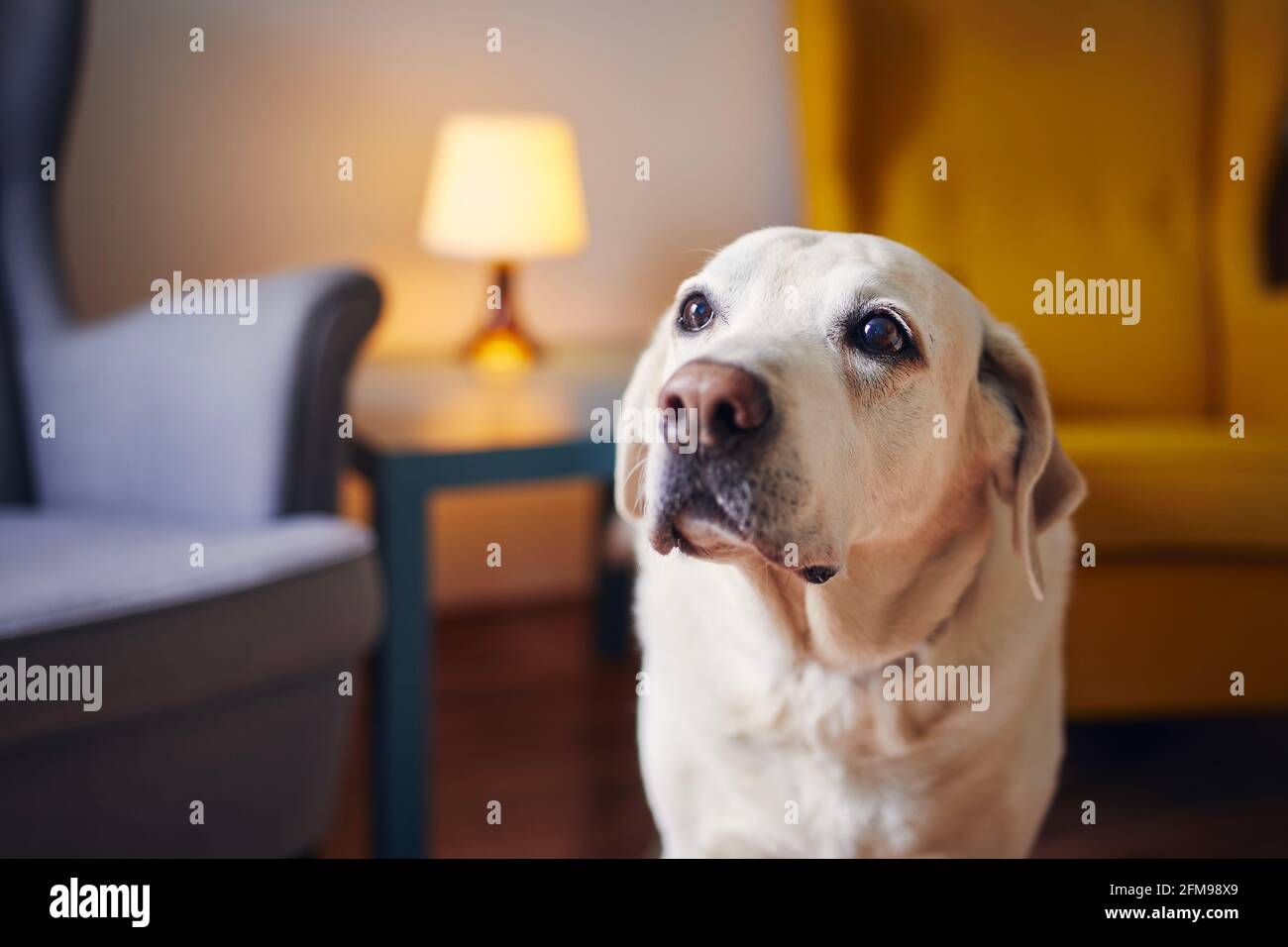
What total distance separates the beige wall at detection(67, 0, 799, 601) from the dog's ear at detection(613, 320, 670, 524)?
1202 millimetres

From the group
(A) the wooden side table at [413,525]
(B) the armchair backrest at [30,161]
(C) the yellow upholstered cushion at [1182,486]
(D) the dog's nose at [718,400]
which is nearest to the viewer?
(D) the dog's nose at [718,400]

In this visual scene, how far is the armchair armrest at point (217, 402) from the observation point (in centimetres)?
136

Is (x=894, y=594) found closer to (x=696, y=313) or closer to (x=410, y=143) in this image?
(x=696, y=313)

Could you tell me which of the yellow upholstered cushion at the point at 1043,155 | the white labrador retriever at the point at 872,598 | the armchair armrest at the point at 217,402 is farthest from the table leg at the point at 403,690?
the yellow upholstered cushion at the point at 1043,155

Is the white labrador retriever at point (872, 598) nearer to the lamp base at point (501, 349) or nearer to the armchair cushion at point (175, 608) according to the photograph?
the armchair cushion at point (175, 608)

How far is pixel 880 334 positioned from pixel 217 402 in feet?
2.97

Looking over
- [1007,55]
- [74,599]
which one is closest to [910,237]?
[1007,55]

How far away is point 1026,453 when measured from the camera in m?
0.85

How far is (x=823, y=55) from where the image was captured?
118 cm

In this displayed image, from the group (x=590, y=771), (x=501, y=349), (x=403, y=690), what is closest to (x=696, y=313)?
(x=403, y=690)

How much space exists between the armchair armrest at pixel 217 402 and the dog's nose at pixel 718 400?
31.4 inches
